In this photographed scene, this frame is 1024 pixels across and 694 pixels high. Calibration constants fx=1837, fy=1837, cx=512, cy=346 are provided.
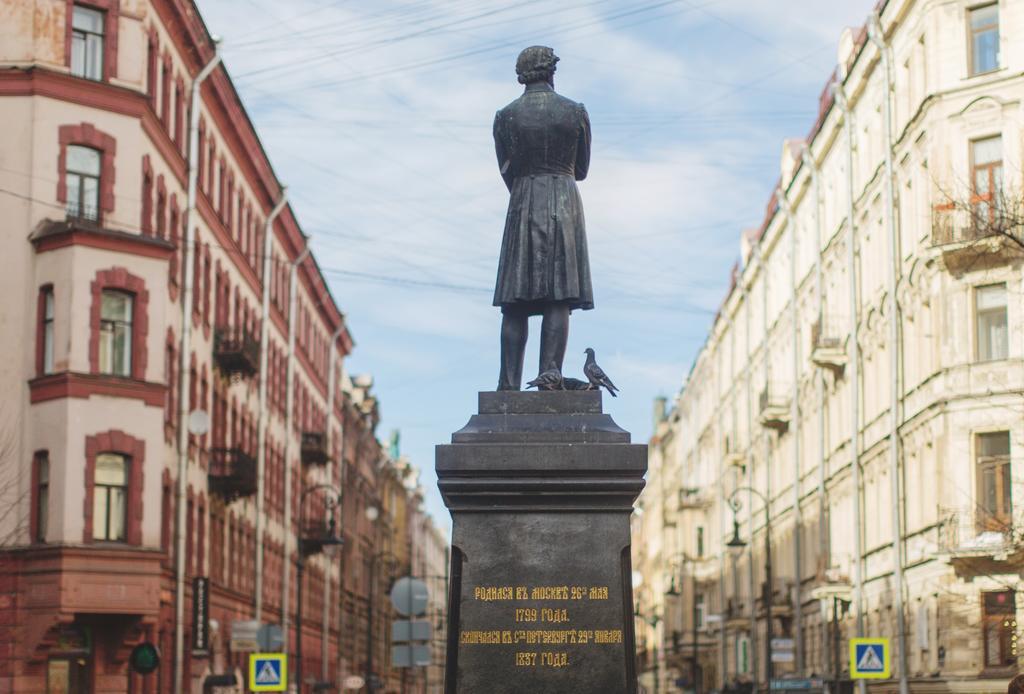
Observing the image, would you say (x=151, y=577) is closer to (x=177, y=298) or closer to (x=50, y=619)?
(x=50, y=619)

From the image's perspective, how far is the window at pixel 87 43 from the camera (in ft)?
140

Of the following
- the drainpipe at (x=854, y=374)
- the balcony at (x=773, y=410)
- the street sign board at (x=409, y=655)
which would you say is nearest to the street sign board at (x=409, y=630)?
the street sign board at (x=409, y=655)

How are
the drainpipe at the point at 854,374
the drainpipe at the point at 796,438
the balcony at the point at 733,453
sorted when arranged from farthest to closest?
the balcony at the point at 733,453, the drainpipe at the point at 796,438, the drainpipe at the point at 854,374

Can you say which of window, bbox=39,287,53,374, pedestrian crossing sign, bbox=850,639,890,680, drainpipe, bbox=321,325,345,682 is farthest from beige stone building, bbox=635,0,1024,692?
window, bbox=39,287,53,374

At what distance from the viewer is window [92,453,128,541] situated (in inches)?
1652

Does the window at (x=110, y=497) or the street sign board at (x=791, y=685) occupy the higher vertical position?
the window at (x=110, y=497)

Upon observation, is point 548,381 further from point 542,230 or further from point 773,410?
point 773,410

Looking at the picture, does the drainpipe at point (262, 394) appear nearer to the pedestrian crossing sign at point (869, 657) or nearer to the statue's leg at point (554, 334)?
the pedestrian crossing sign at point (869, 657)

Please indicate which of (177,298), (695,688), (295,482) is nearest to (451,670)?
(177,298)

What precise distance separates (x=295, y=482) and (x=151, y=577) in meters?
32.6

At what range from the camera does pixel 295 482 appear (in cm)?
7538

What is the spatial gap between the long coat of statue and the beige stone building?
11416mm

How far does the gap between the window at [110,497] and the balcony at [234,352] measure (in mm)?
12183

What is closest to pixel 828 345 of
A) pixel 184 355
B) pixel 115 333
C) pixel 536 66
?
pixel 184 355
